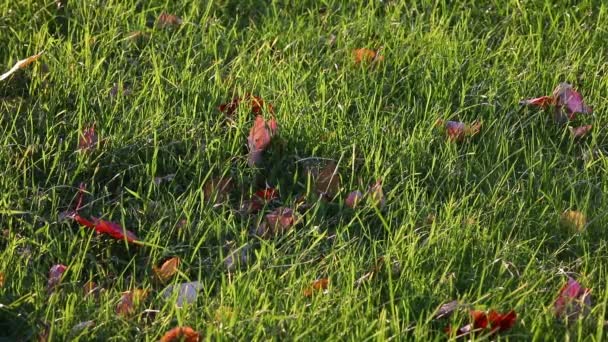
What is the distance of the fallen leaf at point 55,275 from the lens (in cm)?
263

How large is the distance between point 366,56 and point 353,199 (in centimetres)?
81

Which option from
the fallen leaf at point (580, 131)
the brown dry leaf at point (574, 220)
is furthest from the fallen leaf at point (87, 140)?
the fallen leaf at point (580, 131)

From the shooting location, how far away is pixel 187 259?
279 cm

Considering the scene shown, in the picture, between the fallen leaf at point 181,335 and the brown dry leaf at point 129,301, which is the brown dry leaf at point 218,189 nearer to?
the brown dry leaf at point 129,301

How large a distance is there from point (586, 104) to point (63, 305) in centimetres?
176

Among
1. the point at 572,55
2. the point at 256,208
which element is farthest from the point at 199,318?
the point at 572,55

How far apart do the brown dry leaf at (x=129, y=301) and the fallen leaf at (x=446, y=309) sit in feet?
2.18

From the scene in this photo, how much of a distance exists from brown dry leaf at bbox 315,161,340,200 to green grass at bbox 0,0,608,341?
3 centimetres

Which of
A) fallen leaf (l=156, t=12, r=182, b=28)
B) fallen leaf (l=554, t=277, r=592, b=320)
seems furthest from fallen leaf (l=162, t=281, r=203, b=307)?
fallen leaf (l=156, t=12, r=182, b=28)

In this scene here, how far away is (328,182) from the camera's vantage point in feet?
10.2

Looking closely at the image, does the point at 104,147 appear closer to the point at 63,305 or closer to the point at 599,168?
the point at 63,305

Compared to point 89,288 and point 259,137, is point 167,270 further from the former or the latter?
point 259,137

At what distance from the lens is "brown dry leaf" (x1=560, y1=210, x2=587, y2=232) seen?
290 centimetres

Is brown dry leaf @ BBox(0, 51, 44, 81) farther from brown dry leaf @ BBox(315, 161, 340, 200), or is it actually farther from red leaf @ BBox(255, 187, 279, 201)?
brown dry leaf @ BBox(315, 161, 340, 200)
